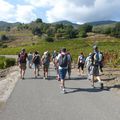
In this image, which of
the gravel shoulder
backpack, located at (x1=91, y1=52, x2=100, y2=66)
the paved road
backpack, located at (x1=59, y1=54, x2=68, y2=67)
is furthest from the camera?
backpack, located at (x1=91, y1=52, x2=100, y2=66)

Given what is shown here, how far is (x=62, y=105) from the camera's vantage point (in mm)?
14586

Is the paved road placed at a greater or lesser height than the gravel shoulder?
greater

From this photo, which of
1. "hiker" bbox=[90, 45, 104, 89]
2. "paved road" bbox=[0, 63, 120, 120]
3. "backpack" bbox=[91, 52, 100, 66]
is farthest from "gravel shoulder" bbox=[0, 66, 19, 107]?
"backpack" bbox=[91, 52, 100, 66]

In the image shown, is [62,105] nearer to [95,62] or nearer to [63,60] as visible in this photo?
[63,60]

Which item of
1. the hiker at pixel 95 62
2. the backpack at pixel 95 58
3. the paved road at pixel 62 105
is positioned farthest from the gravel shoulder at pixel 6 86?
the backpack at pixel 95 58

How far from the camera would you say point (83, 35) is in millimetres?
152375

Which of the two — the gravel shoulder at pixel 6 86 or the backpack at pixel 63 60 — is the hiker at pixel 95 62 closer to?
the backpack at pixel 63 60

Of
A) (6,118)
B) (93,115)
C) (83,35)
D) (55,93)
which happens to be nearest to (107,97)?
(55,93)

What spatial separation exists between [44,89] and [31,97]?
3092 mm

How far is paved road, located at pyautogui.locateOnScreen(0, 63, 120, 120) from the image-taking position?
12.5 metres

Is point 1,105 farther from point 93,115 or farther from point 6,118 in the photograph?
point 93,115

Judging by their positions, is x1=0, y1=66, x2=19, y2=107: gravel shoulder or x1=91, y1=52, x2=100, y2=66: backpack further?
x1=91, y1=52, x2=100, y2=66: backpack

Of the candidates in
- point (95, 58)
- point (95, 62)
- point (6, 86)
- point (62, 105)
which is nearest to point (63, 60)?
point (95, 58)

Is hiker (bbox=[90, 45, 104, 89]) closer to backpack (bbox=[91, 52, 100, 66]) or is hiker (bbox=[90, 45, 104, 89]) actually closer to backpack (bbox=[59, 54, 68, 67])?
backpack (bbox=[91, 52, 100, 66])
